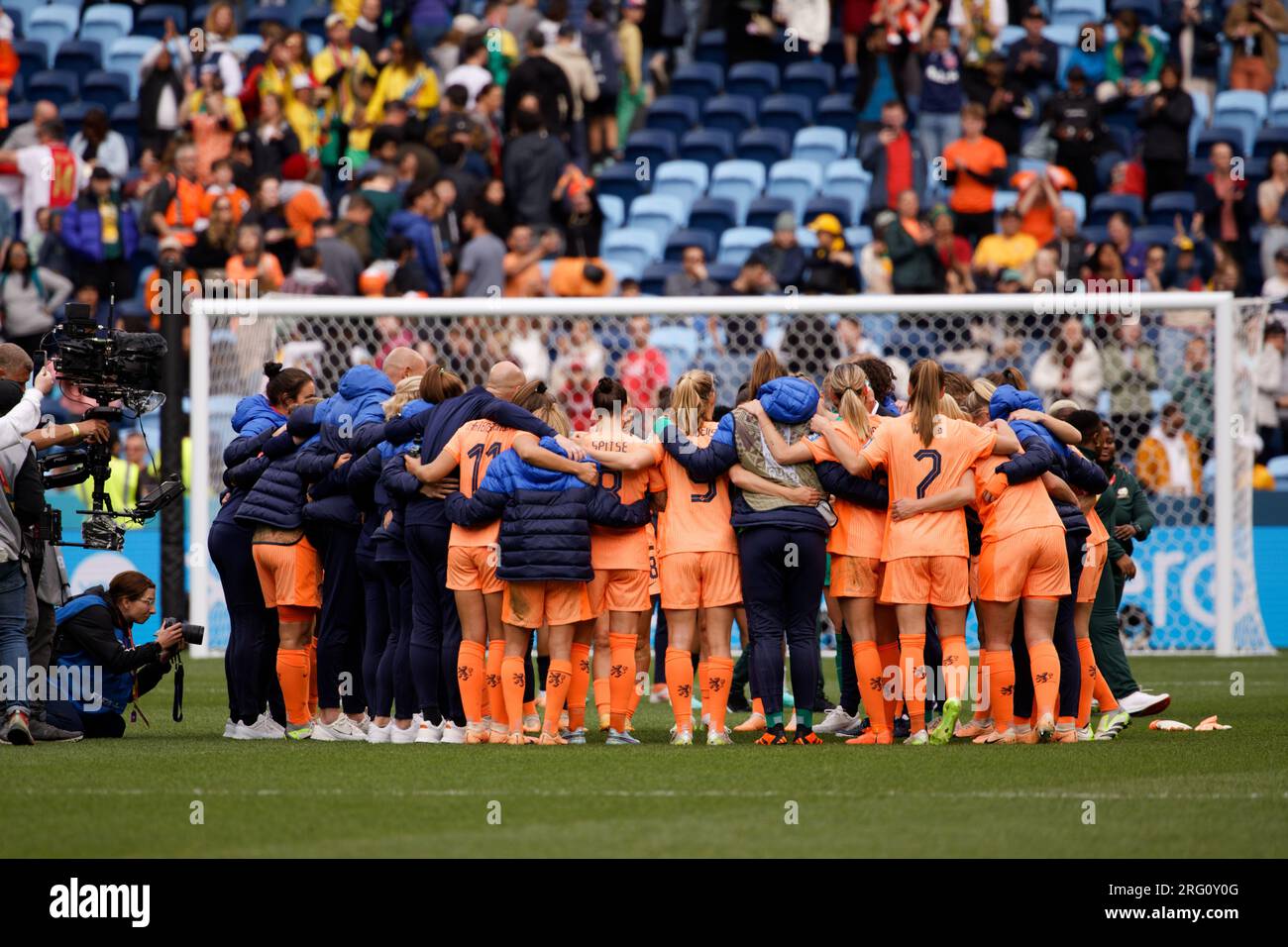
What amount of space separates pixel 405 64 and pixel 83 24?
5.75 meters

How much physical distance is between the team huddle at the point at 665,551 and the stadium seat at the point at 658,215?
11.9 metres

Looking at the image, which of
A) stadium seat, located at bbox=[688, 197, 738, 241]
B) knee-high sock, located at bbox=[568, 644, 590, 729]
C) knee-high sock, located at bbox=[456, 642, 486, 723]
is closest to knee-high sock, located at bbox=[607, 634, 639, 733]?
knee-high sock, located at bbox=[568, 644, 590, 729]

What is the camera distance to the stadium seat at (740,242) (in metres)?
22.4

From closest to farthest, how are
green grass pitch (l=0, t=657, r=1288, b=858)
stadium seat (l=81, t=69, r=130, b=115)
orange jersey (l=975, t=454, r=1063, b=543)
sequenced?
green grass pitch (l=0, t=657, r=1288, b=858) → orange jersey (l=975, t=454, r=1063, b=543) → stadium seat (l=81, t=69, r=130, b=115)

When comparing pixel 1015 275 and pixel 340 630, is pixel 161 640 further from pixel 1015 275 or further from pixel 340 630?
pixel 1015 275

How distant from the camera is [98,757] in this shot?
33.3ft

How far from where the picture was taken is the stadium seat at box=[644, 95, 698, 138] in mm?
24641

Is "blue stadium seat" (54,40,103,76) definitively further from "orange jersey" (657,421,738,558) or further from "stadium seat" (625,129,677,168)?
"orange jersey" (657,421,738,558)

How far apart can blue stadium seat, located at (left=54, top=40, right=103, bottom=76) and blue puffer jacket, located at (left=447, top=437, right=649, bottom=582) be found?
1716cm

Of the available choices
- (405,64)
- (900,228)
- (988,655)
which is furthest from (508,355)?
(988,655)

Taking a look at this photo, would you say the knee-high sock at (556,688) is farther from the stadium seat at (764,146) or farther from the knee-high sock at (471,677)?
the stadium seat at (764,146)

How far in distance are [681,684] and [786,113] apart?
14595 mm

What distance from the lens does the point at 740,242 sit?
73.8ft

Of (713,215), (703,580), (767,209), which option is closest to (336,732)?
(703,580)
